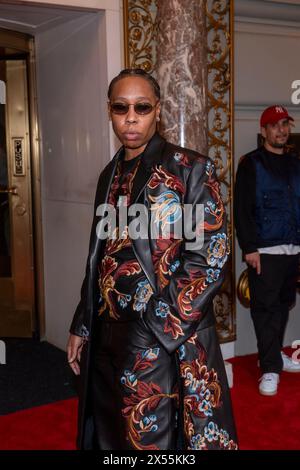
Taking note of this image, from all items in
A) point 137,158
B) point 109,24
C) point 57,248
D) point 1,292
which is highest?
point 109,24

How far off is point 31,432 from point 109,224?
1.61m

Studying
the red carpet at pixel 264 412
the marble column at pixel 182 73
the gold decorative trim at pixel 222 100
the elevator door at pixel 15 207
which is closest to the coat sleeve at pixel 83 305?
the red carpet at pixel 264 412

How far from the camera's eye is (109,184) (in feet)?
6.64

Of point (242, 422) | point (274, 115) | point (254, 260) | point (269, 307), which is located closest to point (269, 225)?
point (254, 260)

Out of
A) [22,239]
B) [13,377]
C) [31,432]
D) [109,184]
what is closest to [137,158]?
[109,184]

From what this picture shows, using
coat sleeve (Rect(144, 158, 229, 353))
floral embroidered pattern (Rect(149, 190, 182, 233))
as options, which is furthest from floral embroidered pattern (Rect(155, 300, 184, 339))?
floral embroidered pattern (Rect(149, 190, 182, 233))

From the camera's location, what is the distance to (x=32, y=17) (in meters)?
4.11

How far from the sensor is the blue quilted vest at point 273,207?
12.2 ft

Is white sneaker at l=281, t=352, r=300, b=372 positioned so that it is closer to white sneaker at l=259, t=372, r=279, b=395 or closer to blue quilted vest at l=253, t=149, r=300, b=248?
white sneaker at l=259, t=372, r=279, b=395

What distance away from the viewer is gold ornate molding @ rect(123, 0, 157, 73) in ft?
12.1

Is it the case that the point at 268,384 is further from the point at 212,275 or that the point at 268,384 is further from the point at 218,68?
the point at 212,275

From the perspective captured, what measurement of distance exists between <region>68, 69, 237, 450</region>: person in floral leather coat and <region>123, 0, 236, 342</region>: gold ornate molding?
1958 millimetres

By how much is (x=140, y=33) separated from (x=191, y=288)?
7.72 feet
